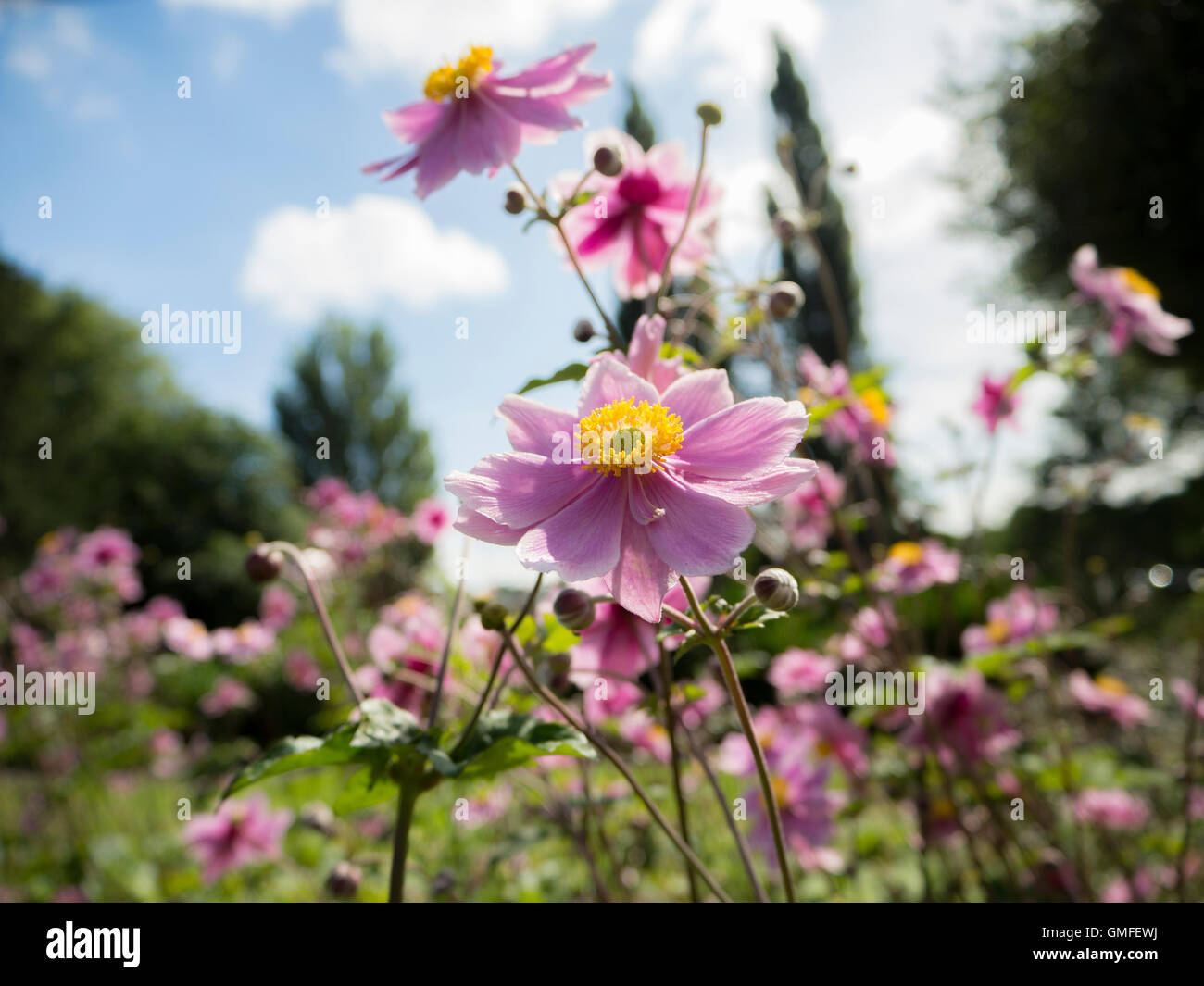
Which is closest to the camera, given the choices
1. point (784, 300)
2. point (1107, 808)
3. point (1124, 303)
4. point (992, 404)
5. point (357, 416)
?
point (784, 300)

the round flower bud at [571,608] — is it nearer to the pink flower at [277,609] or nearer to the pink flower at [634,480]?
the pink flower at [634,480]

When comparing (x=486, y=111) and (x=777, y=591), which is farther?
(x=486, y=111)

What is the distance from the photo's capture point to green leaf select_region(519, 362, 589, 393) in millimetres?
823

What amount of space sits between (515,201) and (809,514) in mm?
1597

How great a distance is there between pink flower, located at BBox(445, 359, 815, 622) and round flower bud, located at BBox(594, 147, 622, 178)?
30 centimetres

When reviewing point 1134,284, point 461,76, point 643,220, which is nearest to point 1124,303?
point 1134,284

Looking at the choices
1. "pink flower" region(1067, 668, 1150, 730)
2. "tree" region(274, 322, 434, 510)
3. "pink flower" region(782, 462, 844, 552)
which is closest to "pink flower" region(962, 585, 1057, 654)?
"pink flower" region(1067, 668, 1150, 730)

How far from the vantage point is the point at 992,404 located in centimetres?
194

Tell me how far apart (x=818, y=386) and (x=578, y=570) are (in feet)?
3.72

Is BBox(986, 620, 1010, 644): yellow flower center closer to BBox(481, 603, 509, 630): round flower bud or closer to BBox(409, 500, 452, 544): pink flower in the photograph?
BBox(409, 500, 452, 544): pink flower

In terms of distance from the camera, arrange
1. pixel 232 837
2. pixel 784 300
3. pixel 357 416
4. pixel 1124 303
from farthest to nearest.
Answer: pixel 357 416 → pixel 232 837 → pixel 1124 303 → pixel 784 300

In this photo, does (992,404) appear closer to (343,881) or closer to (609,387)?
(609,387)

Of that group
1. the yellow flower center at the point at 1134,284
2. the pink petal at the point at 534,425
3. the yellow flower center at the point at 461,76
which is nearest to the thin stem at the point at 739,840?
the pink petal at the point at 534,425

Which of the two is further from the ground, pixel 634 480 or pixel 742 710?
pixel 634 480
